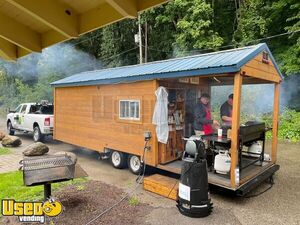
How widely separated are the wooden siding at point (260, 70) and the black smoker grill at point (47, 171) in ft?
12.4

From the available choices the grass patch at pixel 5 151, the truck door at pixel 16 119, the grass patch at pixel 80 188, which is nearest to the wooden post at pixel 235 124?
the grass patch at pixel 80 188

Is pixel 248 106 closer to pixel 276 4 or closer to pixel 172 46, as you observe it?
pixel 276 4

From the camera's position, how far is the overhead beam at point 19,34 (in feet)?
7.68

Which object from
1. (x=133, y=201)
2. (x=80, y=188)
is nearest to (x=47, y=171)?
(x=80, y=188)

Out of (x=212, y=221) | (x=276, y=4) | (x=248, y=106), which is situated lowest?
(x=212, y=221)

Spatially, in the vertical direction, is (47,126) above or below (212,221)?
above

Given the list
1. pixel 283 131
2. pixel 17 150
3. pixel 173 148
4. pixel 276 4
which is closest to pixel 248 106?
pixel 283 131

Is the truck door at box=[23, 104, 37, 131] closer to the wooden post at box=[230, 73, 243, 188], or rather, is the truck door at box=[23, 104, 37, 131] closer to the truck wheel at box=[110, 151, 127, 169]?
the truck wheel at box=[110, 151, 127, 169]

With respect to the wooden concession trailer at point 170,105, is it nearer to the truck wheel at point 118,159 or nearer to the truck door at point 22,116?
the truck wheel at point 118,159

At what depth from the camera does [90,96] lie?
29.6 feet

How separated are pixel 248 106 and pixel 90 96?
29.8ft

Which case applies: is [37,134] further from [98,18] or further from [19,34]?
[98,18]

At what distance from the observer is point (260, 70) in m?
6.13

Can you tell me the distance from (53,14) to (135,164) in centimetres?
579
